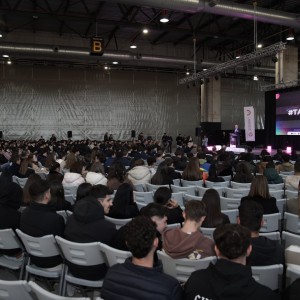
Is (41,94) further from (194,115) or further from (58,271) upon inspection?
(58,271)

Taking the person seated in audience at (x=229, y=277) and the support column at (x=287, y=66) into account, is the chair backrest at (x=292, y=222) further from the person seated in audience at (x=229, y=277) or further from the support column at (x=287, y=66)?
the support column at (x=287, y=66)

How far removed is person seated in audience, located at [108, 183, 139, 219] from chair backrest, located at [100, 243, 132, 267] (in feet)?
4.67

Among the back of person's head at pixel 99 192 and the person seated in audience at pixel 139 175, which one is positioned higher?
the back of person's head at pixel 99 192

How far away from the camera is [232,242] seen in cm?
206

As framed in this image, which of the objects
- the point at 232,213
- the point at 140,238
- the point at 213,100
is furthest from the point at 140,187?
the point at 213,100

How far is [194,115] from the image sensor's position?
1076 inches

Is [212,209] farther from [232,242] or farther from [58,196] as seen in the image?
[58,196]

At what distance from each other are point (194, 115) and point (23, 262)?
80.0 feet

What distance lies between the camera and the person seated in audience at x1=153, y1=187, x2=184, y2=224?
14.2 feet

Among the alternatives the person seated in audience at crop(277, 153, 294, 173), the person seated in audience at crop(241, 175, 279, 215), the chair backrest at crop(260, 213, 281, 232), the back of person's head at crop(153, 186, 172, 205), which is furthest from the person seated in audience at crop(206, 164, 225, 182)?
the back of person's head at crop(153, 186, 172, 205)

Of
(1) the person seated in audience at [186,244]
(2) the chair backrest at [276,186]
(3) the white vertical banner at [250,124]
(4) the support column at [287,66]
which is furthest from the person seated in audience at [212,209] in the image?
(4) the support column at [287,66]

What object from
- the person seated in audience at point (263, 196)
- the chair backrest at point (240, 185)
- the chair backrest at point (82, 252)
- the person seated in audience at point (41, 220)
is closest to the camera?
the chair backrest at point (82, 252)

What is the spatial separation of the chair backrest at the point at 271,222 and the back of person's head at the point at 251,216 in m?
1.50

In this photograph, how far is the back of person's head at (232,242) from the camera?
204cm
